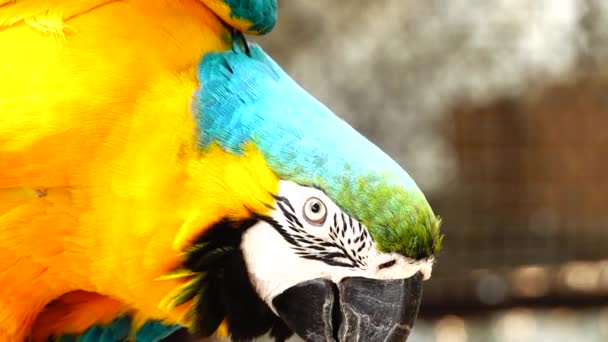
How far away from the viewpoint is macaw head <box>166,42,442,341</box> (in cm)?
74

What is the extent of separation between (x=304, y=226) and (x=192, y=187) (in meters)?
0.13

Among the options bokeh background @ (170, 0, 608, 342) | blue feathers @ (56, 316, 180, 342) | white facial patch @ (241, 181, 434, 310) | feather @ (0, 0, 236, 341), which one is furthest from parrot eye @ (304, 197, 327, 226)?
bokeh background @ (170, 0, 608, 342)

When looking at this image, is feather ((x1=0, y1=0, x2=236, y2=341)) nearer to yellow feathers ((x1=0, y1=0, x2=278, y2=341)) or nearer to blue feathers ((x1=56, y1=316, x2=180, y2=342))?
yellow feathers ((x1=0, y1=0, x2=278, y2=341))

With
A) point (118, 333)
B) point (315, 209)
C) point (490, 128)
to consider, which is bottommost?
point (118, 333)

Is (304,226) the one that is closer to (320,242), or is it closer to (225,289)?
(320,242)

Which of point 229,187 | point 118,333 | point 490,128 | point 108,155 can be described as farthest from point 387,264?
point 490,128

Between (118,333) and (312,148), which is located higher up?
(312,148)

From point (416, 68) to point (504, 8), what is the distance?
355mm

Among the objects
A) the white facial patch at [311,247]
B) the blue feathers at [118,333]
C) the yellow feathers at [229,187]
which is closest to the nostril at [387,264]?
the white facial patch at [311,247]

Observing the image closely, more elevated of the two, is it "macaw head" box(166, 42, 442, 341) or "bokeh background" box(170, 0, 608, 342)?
"bokeh background" box(170, 0, 608, 342)

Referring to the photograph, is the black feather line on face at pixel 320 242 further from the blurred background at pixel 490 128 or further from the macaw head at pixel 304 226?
the blurred background at pixel 490 128

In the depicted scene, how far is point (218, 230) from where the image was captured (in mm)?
790

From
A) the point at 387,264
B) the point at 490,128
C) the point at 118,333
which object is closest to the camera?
the point at 387,264

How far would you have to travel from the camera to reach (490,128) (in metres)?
2.53
